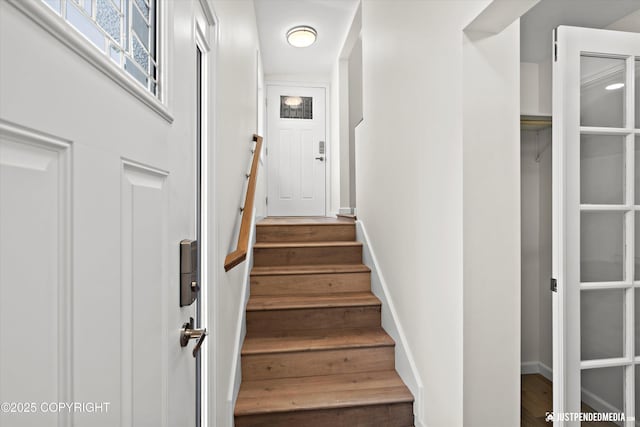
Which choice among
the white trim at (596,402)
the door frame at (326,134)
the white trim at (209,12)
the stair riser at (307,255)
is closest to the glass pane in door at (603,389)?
the white trim at (596,402)

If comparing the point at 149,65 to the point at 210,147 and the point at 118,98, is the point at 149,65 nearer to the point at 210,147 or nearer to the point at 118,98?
the point at 118,98

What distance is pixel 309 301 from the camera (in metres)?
2.32

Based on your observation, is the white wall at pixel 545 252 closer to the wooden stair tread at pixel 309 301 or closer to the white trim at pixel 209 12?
the wooden stair tread at pixel 309 301

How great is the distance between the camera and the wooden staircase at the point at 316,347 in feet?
5.73

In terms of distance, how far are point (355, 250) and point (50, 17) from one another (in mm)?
2662

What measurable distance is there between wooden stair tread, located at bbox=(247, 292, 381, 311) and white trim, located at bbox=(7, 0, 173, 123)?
1.83m

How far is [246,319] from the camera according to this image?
7.23ft

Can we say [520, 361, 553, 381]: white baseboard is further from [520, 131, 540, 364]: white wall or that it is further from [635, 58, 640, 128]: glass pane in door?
[635, 58, 640, 128]: glass pane in door

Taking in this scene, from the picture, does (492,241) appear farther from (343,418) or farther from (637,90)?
(343,418)

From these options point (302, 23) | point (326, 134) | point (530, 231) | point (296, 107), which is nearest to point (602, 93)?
point (530, 231)

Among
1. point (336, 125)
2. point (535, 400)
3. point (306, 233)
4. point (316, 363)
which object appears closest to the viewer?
point (316, 363)

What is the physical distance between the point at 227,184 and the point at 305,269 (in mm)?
1155

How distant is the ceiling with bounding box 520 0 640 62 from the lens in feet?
6.28

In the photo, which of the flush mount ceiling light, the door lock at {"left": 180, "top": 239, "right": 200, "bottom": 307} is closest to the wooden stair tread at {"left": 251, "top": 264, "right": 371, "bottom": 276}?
the door lock at {"left": 180, "top": 239, "right": 200, "bottom": 307}
